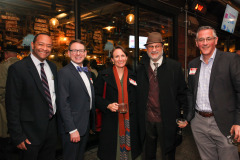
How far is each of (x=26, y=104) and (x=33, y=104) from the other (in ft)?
0.22

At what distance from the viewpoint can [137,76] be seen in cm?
247

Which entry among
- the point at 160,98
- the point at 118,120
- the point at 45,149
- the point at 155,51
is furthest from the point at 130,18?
the point at 45,149

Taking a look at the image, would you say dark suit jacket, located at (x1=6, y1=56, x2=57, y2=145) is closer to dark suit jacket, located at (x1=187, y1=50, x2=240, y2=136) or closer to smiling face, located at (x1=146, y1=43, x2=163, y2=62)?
smiling face, located at (x1=146, y1=43, x2=163, y2=62)

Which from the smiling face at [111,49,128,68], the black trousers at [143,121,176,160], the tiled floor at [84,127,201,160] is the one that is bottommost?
the tiled floor at [84,127,201,160]

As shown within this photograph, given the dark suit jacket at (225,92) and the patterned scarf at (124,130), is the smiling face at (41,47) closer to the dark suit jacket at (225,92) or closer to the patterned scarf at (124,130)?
the patterned scarf at (124,130)

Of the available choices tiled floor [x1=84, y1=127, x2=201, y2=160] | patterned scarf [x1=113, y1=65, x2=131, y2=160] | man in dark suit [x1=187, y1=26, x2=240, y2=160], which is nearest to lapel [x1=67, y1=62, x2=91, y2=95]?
patterned scarf [x1=113, y1=65, x2=131, y2=160]

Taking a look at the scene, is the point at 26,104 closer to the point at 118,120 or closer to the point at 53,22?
the point at 118,120

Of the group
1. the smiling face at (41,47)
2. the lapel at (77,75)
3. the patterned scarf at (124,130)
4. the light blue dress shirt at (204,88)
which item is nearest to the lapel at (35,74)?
the smiling face at (41,47)

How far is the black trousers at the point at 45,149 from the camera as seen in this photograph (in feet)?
6.04

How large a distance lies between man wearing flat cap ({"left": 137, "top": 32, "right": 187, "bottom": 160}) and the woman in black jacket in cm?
12

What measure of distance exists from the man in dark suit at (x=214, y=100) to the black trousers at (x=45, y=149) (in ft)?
5.44

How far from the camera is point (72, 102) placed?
2045mm

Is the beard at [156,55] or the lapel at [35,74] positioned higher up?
the beard at [156,55]

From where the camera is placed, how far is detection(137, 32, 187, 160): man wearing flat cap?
2.27m
